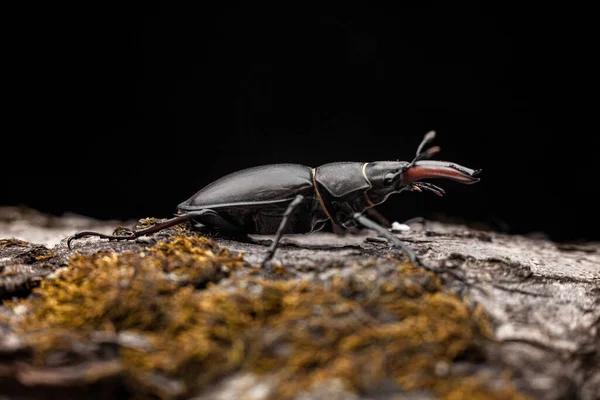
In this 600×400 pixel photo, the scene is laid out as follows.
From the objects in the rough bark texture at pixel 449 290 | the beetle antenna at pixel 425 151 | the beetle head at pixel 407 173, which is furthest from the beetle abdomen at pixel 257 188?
the beetle antenna at pixel 425 151

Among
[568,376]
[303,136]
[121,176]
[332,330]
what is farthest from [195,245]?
[121,176]

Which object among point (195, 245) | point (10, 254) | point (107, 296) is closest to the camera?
point (107, 296)

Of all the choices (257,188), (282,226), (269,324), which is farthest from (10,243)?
(269,324)

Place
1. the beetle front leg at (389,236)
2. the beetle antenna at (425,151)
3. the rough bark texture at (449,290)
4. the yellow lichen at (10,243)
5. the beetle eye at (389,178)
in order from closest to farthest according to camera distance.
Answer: the rough bark texture at (449,290) < the beetle front leg at (389,236) < the beetle antenna at (425,151) < the beetle eye at (389,178) < the yellow lichen at (10,243)

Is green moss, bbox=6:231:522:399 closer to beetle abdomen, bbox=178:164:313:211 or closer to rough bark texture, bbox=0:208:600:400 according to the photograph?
rough bark texture, bbox=0:208:600:400

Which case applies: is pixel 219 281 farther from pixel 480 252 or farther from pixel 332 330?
pixel 480 252

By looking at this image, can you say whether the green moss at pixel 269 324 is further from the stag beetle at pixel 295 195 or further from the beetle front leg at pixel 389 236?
the stag beetle at pixel 295 195
